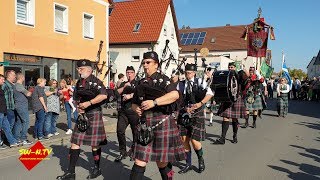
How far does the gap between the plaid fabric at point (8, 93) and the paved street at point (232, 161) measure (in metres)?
0.97

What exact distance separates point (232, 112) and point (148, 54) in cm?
426

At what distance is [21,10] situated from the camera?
12539 mm

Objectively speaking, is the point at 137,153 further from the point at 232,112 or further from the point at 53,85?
the point at 53,85

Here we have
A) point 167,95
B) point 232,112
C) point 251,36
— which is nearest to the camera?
point 167,95

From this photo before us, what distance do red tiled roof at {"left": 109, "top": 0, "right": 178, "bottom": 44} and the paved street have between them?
1781 cm

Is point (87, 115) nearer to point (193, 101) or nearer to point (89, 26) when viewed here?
point (193, 101)

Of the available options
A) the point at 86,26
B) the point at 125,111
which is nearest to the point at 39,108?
the point at 125,111

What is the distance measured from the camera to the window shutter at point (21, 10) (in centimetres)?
1237

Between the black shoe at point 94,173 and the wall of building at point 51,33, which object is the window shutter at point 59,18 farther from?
the black shoe at point 94,173

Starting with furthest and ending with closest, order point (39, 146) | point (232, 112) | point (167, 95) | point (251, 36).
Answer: point (251, 36) < point (232, 112) < point (39, 146) < point (167, 95)

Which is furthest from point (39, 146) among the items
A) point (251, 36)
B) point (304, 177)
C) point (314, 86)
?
point (314, 86)

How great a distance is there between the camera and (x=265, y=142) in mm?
8273

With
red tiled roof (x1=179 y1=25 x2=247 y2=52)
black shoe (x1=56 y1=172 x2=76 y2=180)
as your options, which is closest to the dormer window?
red tiled roof (x1=179 y1=25 x2=247 y2=52)

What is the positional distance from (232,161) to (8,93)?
15.2 feet
